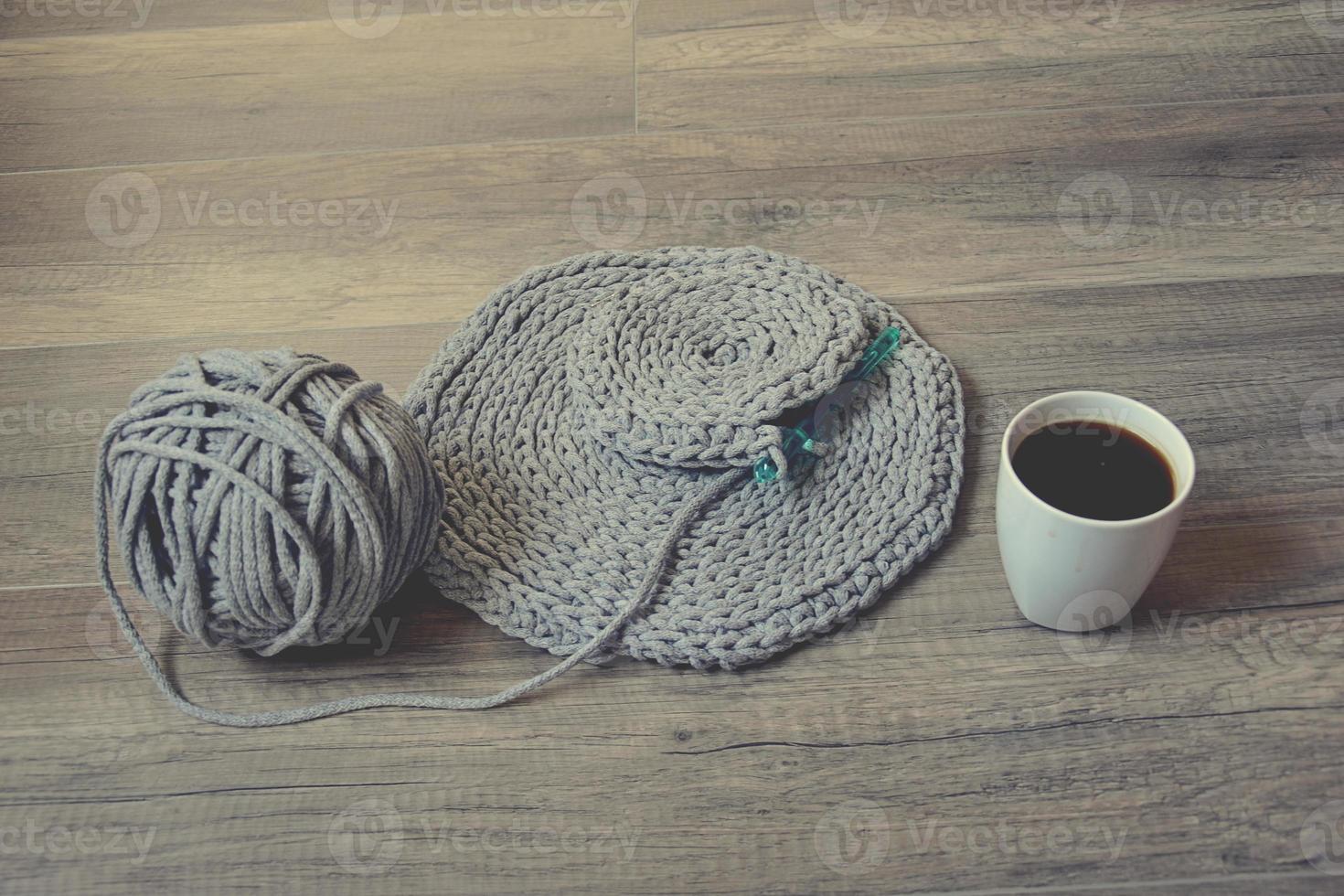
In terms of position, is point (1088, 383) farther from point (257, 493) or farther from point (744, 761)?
point (257, 493)

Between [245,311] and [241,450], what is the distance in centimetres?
39

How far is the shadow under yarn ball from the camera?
26.0 inches

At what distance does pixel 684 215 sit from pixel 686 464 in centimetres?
34

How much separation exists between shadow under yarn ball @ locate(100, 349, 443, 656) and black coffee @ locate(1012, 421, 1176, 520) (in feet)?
1.23

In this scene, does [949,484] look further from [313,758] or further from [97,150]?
[97,150]

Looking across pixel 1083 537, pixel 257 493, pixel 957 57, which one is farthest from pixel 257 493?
pixel 957 57

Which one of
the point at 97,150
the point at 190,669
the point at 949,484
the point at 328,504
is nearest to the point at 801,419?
the point at 949,484

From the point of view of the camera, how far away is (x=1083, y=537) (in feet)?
2.14

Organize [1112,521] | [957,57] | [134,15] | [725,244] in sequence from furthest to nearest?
[134,15], [957,57], [725,244], [1112,521]

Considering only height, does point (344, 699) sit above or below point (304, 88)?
below

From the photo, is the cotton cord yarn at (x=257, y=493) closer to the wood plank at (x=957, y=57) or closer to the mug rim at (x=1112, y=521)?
the mug rim at (x=1112, y=521)

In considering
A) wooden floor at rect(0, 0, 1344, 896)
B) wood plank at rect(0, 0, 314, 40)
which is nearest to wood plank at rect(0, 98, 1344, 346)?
wooden floor at rect(0, 0, 1344, 896)

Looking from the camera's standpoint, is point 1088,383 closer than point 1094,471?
No

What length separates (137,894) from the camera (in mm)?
679
